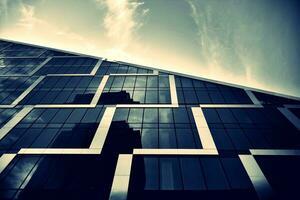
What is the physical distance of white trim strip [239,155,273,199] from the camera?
17828mm

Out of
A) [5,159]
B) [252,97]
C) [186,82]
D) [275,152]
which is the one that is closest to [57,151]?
[5,159]

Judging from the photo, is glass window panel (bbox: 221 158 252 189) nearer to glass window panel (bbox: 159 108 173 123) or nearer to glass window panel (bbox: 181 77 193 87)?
glass window panel (bbox: 159 108 173 123)

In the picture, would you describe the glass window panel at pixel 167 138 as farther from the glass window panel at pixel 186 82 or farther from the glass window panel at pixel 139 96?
the glass window panel at pixel 186 82

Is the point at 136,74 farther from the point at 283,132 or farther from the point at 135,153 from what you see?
the point at 283,132

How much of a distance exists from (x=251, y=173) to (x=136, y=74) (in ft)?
82.1

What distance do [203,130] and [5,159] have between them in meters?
23.0

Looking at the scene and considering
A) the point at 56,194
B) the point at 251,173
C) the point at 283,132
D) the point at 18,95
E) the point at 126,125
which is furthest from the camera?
the point at 18,95

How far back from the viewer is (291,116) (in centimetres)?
2683

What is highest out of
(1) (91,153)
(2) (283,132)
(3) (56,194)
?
(2) (283,132)

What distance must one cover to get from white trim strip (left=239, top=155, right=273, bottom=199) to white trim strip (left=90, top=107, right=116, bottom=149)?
1579 cm

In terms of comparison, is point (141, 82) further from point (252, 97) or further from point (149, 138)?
point (252, 97)

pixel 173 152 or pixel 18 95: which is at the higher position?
pixel 18 95

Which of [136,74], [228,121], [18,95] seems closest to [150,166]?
[228,121]

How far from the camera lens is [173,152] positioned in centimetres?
2212
